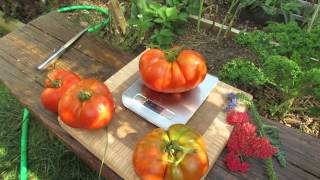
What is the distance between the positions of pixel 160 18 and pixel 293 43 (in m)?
1.08

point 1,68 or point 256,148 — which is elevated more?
point 256,148

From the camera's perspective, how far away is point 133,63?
1.81 m

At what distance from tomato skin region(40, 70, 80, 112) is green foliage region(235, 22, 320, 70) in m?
1.05

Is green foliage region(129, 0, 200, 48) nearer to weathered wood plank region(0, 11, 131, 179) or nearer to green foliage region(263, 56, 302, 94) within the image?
weathered wood plank region(0, 11, 131, 179)

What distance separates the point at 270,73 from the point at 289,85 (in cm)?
14

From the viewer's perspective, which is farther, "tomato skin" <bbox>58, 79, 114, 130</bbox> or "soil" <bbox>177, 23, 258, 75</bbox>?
"soil" <bbox>177, 23, 258, 75</bbox>

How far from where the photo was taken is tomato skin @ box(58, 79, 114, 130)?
139cm

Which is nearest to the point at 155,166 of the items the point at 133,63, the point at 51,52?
the point at 133,63

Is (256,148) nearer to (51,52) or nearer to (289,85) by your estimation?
(289,85)

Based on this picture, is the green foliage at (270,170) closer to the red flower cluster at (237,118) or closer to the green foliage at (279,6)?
the red flower cluster at (237,118)

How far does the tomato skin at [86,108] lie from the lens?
1.39 metres

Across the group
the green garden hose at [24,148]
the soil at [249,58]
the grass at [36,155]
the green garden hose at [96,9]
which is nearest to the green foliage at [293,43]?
the soil at [249,58]

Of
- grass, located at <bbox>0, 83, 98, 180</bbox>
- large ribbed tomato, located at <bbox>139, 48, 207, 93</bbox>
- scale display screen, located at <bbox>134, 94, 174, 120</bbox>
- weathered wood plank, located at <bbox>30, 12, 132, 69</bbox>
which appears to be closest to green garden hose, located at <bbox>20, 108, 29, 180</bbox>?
grass, located at <bbox>0, 83, 98, 180</bbox>

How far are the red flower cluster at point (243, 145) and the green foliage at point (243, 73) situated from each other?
0.44 meters
